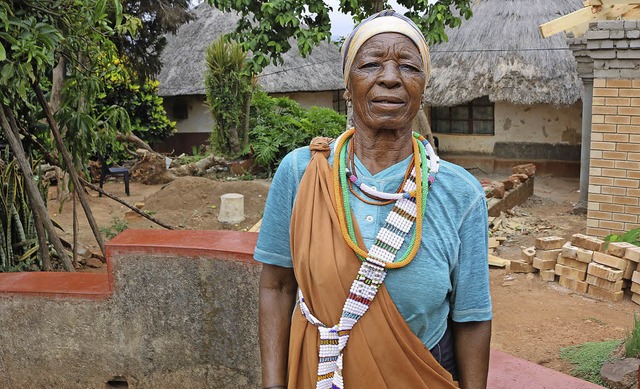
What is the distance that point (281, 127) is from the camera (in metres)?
15.8

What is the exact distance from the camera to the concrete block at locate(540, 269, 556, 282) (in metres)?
6.50

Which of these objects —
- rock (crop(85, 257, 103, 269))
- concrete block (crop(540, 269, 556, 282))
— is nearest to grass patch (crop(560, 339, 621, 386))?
concrete block (crop(540, 269, 556, 282))

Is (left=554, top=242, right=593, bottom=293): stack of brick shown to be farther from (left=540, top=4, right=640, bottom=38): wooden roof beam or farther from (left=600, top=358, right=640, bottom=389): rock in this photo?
(left=540, top=4, right=640, bottom=38): wooden roof beam

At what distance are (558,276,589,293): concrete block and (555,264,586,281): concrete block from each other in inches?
1.2

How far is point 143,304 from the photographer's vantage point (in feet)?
10.6

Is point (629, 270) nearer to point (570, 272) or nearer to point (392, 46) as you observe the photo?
point (570, 272)

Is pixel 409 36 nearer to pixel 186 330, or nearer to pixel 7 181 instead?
pixel 186 330

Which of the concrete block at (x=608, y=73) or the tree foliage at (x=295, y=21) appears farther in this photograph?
the tree foliage at (x=295, y=21)

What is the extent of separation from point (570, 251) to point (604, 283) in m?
0.43

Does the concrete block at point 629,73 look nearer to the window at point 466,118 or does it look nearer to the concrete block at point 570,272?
the concrete block at point 570,272

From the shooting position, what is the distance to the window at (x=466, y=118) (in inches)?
587

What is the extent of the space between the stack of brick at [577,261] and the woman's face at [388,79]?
4983 mm

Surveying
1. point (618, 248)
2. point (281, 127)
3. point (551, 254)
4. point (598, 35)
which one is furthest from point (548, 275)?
point (281, 127)

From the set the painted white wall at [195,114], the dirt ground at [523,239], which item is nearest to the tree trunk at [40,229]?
the dirt ground at [523,239]
